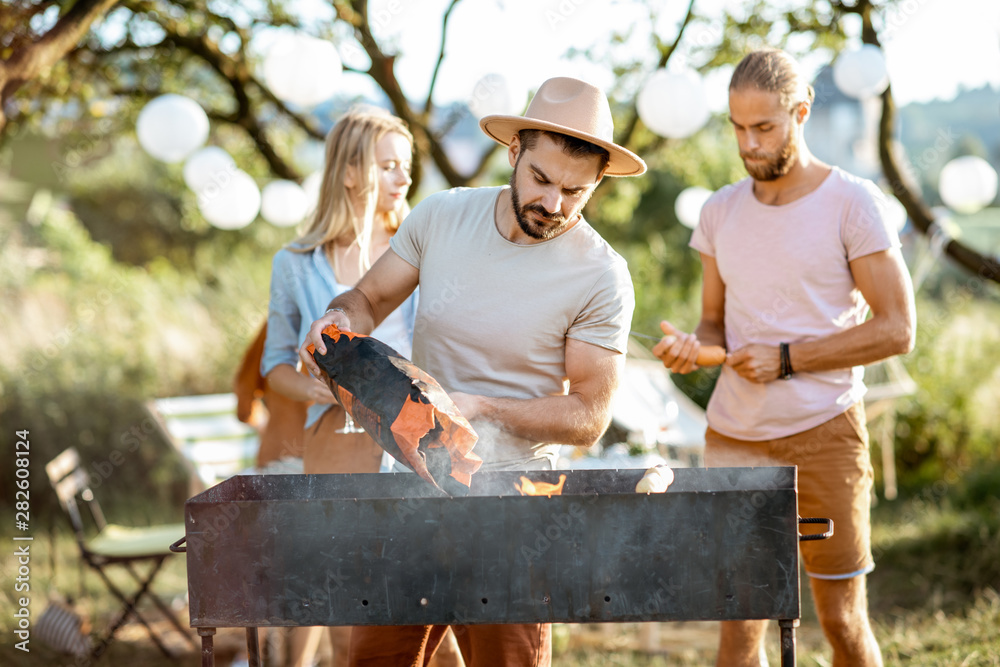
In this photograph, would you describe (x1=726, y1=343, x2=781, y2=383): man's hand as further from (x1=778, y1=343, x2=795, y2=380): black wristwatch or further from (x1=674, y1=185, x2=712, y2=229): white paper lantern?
(x1=674, y1=185, x2=712, y2=229): white paper lantern

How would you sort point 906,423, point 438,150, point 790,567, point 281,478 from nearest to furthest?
point 790,567
point 281,478
point 438,150
point 906,423

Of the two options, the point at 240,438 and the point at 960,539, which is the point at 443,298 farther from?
the point at 960,539

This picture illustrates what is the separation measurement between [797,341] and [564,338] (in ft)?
2.66

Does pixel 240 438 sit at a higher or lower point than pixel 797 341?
lower

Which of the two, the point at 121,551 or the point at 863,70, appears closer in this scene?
the point at 121,551

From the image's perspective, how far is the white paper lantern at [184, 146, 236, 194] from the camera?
5645 millimetres

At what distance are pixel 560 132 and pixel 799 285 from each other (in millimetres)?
957

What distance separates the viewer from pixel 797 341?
2.66 metres

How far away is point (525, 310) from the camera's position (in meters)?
2.25

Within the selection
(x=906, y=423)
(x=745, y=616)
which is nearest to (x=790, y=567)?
(x=745, y=616)

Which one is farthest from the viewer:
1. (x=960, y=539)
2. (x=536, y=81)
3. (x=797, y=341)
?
(x=536, y=81)

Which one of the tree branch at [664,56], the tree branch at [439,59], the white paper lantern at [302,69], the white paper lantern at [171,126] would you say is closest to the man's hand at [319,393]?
the white paper lantern at [302,69]

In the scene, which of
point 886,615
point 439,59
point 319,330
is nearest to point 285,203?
point 439,59

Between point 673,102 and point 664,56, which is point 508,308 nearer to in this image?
point 673,102
